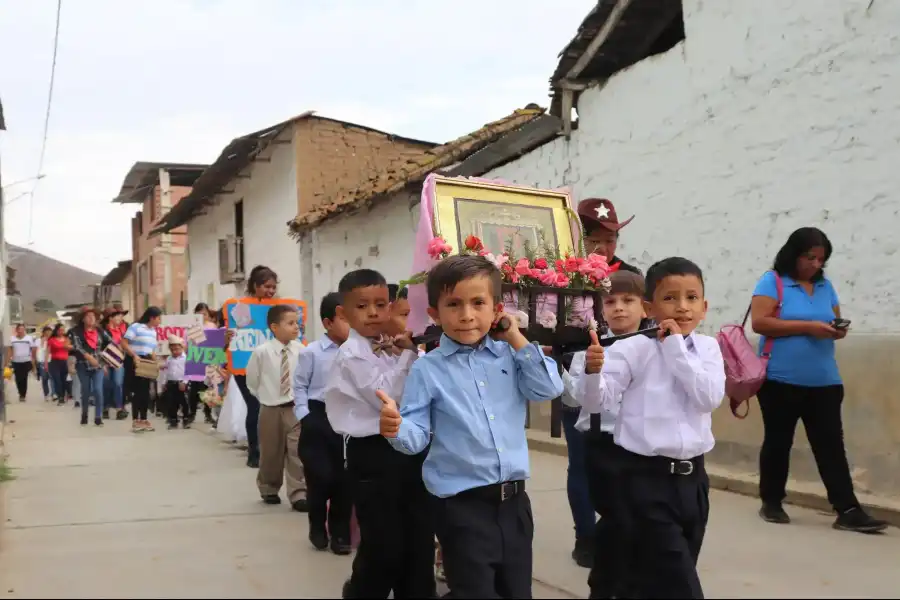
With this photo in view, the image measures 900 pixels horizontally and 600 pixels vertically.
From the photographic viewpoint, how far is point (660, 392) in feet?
10.7

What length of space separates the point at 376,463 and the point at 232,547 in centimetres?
180

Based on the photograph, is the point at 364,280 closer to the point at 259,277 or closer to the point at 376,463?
the point at 376,463

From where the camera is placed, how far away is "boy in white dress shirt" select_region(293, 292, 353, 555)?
4.94 m

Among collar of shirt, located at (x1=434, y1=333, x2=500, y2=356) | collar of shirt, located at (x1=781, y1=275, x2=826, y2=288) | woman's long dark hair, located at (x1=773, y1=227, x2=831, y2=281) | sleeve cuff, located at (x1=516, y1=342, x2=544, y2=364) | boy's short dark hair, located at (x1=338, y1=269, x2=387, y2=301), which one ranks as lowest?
sleeve cuff, located at (x1=516, y1=342, x2=544, y2=364)


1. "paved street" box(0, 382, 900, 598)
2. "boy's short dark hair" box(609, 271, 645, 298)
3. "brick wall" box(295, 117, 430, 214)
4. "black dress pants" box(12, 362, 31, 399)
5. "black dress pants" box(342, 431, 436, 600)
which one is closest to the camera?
"black dress pants" box(342, 431, 436, 600)

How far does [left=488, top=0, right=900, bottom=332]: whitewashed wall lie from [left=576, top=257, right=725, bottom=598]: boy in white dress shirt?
10.7ft

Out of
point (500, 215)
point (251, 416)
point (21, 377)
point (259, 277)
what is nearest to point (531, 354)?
point (500, 215)

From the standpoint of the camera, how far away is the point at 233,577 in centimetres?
439

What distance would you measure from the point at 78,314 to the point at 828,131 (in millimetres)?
10959

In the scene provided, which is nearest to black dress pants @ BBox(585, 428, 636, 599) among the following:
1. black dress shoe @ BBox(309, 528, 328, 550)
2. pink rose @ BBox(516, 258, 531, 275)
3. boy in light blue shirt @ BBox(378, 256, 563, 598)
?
boy in light blue shirt @ BBox(378, 256, 563, 598)

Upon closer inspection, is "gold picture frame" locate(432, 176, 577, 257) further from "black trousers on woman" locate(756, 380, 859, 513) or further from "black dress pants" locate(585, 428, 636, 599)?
"black trousers on woman" locate(756, 380, 859, 513)

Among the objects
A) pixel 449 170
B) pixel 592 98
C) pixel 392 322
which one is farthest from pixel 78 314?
pixel 392 322

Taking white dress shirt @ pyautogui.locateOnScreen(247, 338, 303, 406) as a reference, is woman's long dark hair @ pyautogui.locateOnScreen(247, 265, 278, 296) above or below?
above

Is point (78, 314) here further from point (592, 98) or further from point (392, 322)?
point (392, 322)
